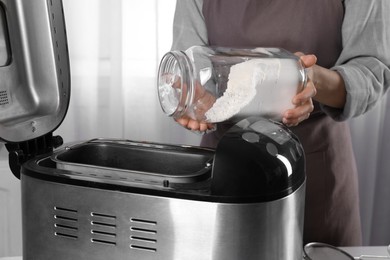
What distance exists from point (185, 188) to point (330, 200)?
0.67 metres

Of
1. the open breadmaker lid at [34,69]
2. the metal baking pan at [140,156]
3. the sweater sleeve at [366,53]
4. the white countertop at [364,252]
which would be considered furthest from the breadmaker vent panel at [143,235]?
the sweater sleeve at [366,53]

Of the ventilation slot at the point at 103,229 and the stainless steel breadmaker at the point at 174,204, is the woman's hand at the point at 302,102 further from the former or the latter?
Result: the ventilation slot at the point at 103,229

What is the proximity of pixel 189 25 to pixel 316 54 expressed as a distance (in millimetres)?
283

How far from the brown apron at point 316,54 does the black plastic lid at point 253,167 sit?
536 mm

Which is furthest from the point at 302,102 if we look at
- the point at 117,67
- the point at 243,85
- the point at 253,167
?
the point at 117,67

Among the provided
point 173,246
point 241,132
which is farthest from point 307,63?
point 173,246

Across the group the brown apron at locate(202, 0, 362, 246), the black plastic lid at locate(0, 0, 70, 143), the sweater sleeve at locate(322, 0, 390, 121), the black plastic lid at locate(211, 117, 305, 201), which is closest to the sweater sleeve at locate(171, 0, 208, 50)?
the brown apron at locate(202, 0, 362, 246)

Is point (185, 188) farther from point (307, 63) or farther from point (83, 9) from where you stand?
point (83, 9)

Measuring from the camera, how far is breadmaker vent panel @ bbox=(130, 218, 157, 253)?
25.2 inches

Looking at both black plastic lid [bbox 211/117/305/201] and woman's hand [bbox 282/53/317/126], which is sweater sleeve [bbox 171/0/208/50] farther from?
black plastic lid [bbox 211/117/305/201]

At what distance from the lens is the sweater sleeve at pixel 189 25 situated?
1268 millimetres

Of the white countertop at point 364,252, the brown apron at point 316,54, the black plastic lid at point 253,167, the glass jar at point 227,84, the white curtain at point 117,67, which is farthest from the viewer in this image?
the white curtain at point 117,67

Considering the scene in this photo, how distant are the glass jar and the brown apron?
0.36 m

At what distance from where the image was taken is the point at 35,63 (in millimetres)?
862
